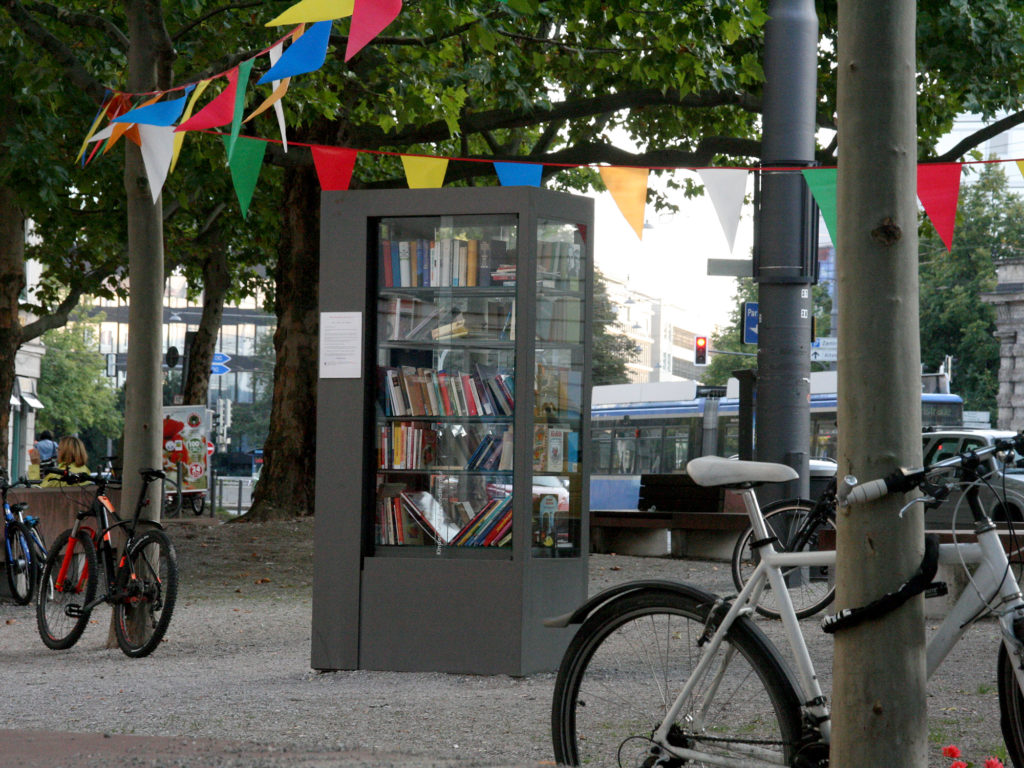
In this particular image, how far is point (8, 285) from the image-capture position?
20.3 metres

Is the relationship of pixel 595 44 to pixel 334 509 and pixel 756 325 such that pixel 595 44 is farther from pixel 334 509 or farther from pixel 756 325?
pixel 334 509

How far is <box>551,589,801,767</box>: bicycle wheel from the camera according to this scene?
341 centimetres

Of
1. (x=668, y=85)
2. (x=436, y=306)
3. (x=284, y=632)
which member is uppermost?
(x=668, y=85)

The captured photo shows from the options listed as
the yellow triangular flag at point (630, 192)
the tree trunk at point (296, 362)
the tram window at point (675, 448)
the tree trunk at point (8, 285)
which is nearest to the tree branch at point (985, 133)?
the yellow triangular flag at point (630, 192)

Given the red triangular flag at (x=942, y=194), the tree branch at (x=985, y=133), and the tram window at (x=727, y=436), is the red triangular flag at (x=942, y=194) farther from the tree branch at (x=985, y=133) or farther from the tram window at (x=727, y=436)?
the tram window at (x=727, y=436)

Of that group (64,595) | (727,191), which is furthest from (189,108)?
(727,191)

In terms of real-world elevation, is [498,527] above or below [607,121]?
below

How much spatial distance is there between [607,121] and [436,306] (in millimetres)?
13559

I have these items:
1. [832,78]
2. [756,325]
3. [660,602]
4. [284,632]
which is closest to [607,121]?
[832,78]

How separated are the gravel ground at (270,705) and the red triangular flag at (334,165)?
10.0 ft

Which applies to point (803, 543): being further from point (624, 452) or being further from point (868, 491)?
point (624, 452)

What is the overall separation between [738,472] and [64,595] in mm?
6545

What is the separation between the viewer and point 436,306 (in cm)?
736

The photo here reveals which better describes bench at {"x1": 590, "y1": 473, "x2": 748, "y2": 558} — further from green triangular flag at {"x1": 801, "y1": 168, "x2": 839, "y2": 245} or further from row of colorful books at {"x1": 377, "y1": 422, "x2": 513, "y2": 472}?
row of colorful books at {"x1": 377, "y1": 422, "x2": 513, "y2": 472}
